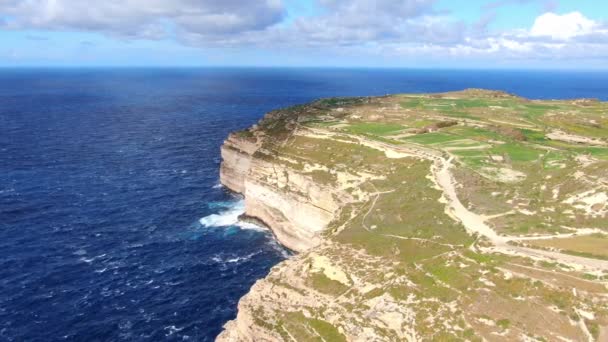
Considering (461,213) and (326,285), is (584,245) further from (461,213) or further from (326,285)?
(326,285)

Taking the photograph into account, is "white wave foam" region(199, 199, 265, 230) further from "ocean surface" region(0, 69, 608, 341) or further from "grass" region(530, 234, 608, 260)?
"grass" region(530, 234, 608, 260)

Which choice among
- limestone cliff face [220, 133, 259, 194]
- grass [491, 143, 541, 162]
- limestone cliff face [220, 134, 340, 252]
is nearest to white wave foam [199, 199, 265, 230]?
limestone cliff face [220, 134, 340, 252]

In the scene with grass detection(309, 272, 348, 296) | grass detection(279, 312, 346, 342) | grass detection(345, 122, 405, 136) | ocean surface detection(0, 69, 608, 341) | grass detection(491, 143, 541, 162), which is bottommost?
ocean surface detection(0, 69, 608, 341)

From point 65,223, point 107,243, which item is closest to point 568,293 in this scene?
point 107,243

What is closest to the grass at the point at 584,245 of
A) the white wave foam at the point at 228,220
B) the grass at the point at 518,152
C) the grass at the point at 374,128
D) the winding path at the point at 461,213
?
the winding path at the point at 461,213

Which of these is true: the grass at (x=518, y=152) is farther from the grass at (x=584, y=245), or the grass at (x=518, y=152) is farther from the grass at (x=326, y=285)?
the grass at (x=326, y=285)

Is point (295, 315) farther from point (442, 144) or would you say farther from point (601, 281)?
point (442, 144)

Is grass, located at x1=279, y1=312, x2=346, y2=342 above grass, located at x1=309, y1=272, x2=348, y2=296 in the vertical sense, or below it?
below
